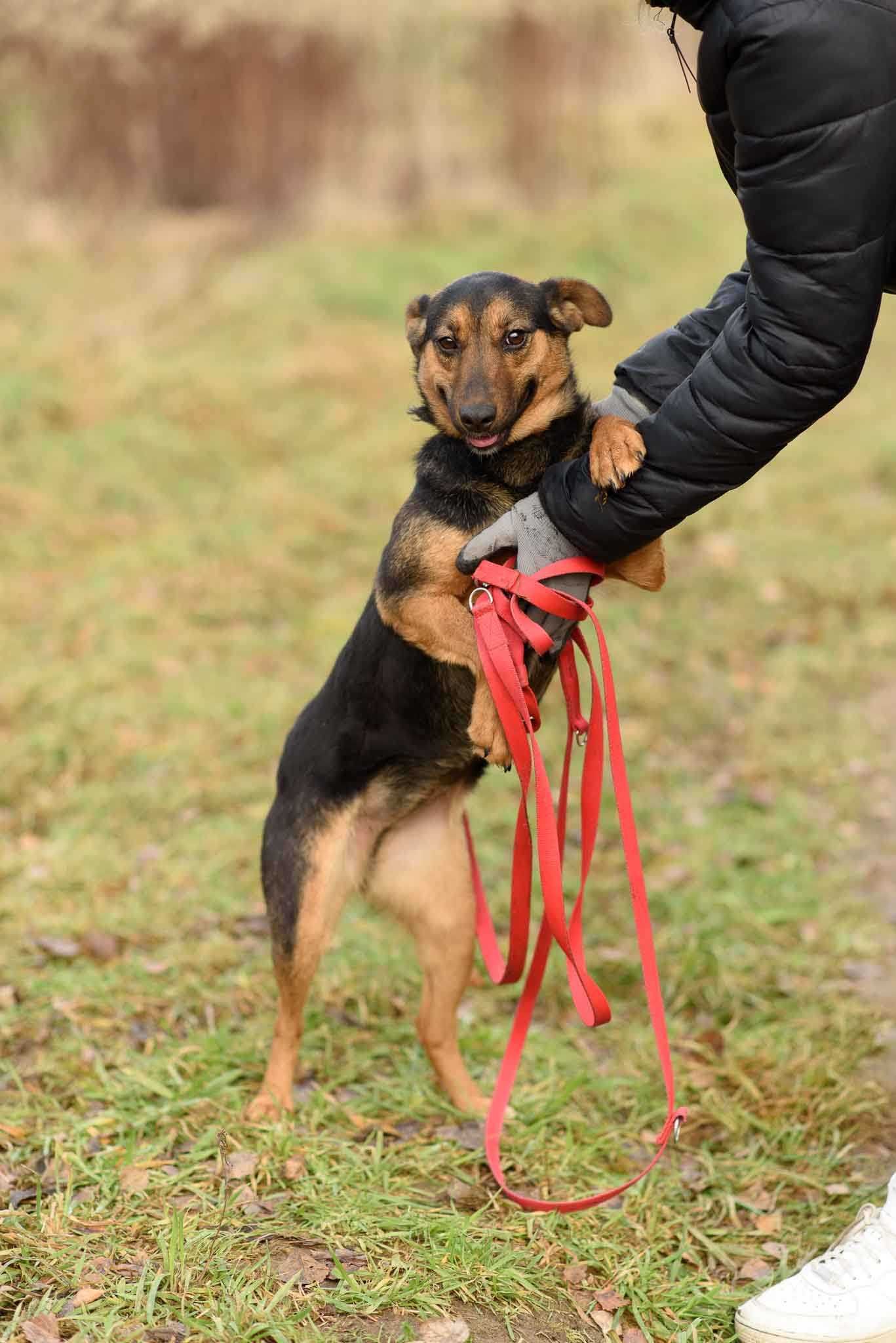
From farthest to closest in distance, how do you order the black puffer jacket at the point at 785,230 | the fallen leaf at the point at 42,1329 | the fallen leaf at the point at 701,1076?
the fallen leaf at the point at 701,1076
the fallen leaf at the point at 42,1329
the black puffer jacket at the point at 785,230

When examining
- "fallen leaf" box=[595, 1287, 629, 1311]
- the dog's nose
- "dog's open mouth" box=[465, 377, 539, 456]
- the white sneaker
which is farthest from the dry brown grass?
the white sneaker

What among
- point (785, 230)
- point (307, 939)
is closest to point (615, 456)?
point (785, 230)

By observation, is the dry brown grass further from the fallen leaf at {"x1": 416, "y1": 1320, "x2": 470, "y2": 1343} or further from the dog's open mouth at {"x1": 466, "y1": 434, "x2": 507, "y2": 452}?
the fallen leaf at {"x1": 416, "y1": 1320, "x2": 470, "y2": 1343}

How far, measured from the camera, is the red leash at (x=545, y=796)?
2961 millimetres

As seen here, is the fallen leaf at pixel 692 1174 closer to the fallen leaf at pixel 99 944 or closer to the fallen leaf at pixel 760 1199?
the fallen leaf at pixel 760 1199

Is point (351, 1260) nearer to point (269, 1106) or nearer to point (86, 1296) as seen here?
point (86, 1296)

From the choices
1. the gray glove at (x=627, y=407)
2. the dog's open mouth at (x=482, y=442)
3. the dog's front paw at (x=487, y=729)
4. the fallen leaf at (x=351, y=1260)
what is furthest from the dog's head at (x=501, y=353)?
the fallen leaf at (x=351, y=1260)

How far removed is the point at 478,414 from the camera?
10.3 ft

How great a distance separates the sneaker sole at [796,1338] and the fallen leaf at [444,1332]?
58 centimetres

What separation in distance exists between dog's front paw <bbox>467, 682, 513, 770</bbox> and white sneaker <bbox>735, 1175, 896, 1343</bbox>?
129 centimetres

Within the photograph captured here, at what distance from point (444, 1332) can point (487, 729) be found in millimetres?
1295

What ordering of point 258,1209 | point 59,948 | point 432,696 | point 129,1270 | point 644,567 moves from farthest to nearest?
point 59,948, point 432,696, point 644,567, point 258,1209, point 129,1270

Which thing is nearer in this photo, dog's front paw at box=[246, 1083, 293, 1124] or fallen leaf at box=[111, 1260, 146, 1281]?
fallen leaf at box=[111, 1260, 146, 1281]

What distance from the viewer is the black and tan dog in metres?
3.22
